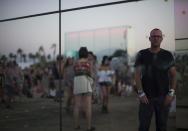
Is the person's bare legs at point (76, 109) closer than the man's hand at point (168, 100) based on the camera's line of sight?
No

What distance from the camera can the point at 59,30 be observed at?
8.18 metres

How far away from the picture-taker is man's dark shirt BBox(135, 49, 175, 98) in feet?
20.3

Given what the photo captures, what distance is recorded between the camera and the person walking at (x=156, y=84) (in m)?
6.18

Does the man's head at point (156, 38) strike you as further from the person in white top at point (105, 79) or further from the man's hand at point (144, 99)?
the person in white top at point (105, 79)

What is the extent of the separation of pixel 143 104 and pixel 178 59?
0.92 metres

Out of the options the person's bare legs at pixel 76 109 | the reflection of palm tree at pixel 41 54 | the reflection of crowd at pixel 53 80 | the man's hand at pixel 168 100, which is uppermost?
the reflection of palm tree at pixel 41 54

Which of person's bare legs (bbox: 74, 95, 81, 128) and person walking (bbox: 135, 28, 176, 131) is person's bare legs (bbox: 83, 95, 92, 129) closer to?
person's bare legs (bbox: 74, 95, 81, 128)

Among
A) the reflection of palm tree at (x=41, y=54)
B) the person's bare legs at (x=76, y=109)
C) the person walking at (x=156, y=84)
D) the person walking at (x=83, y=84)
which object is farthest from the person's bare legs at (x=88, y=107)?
the person walking at (x=156, y=84)

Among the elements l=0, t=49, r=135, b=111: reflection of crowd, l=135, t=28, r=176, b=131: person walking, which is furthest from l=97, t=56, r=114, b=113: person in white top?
l=135, t=28, r=176, b=131: person walking

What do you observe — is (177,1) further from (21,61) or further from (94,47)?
(21,61)

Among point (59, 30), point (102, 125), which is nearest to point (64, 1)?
point (59, 30)

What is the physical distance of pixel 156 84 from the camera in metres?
6.19

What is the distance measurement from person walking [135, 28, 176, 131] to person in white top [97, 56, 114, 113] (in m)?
1.16

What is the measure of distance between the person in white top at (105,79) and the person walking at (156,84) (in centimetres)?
116
